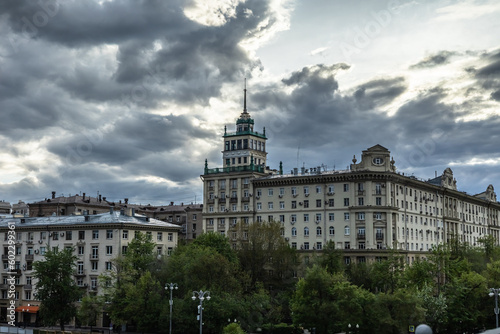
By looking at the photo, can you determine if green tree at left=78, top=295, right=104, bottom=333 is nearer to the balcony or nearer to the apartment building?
the balcony

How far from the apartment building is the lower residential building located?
57.9 ft

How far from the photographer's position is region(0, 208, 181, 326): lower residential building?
9831 centimetres

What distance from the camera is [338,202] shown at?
110m

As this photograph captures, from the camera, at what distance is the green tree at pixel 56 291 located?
82938 millimetres

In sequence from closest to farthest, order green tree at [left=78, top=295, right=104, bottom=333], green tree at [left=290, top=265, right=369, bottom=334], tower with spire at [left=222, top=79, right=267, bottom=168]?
1. green tree at [left=290, top=265, right=369, bottom=334]
2. green tree at [left=78, top=295, right=104, bottom=333]
3. tower with spire at [left=222, top=79, right=267, bottom=168]

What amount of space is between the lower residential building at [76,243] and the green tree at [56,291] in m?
10.8

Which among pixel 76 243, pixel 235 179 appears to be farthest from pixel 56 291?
pixel 235 179

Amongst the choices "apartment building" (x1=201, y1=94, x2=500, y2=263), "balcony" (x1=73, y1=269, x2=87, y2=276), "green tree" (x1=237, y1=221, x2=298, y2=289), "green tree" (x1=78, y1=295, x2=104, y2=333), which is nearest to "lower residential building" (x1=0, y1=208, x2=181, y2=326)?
"balcony" (x1=73, y1=269, x2=87, y2=276)

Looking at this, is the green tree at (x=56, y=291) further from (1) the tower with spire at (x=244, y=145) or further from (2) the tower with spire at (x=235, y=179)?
(1) the tower with spire at (x=244, y=145)

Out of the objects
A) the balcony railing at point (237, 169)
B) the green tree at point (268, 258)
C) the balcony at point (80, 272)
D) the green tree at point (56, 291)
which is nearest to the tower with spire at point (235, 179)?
the balcony railing at point (237, 169)

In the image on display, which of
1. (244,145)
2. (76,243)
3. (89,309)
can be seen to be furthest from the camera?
(244,145)

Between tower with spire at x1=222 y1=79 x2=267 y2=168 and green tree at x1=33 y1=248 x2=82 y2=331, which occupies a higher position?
tower with spire at x1=222 y1=79 x2=267 y2=168

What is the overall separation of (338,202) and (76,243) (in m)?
46.3

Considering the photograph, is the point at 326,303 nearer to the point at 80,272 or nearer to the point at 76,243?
the point at 80,272
